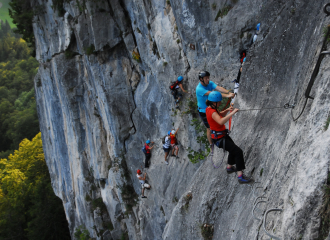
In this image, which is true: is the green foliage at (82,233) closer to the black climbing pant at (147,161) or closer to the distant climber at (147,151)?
the black climbing pant at (147,161)

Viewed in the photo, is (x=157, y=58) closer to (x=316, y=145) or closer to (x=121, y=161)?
(x=121, y=161)

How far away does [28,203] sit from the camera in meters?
36.8

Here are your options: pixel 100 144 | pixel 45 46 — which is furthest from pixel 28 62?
pixel 100 144

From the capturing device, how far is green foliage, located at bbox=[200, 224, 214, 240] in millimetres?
5934

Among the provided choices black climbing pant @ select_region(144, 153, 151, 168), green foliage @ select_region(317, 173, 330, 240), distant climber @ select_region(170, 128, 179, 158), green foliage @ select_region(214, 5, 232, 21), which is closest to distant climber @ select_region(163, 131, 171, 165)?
distant climber @ select_region(170, 128, 179, 158)

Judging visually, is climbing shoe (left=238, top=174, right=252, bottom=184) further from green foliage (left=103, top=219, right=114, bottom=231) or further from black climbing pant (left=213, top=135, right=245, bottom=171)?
green foliage (left=103, top=219, right=114, bottom=231)

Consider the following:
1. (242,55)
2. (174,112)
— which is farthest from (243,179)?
(174,112)

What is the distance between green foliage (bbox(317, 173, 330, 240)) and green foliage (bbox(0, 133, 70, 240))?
35.4 metres

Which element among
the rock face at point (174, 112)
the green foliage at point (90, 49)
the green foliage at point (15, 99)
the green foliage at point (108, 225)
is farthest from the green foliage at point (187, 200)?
the green foliage at point (15, 99)

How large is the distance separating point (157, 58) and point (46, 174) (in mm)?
37886

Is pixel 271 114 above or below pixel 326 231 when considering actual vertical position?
above

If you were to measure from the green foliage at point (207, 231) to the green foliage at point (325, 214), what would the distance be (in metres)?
3.40

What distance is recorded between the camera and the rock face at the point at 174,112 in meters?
4.16

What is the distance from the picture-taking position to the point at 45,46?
23375mm
